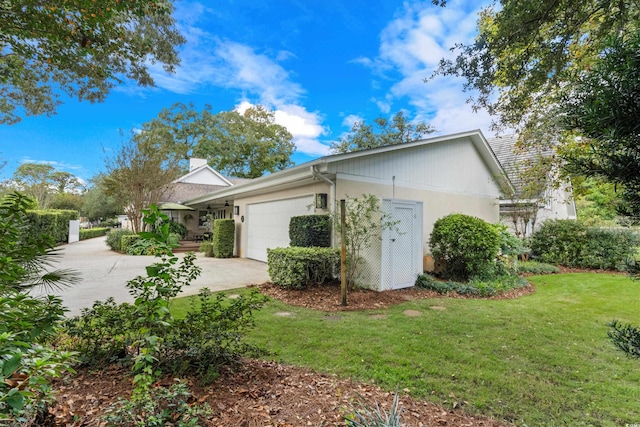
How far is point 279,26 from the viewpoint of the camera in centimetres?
727

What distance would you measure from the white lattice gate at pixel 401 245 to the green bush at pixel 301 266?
1119 millimetres

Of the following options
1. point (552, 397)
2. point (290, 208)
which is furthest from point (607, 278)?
point (290, 208)

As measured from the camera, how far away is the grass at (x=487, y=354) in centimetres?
251

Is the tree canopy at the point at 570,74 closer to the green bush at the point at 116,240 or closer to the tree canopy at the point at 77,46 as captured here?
the tree canopy at the point at 77,46

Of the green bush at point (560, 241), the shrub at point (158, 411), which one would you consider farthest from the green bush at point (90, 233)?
the green bush at point (560, 241)

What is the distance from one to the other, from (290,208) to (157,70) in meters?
4.65

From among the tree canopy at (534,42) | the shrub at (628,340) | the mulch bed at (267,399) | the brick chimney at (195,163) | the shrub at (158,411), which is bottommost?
the mulch bed at (267,399)

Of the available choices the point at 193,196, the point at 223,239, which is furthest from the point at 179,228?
the point at 223,239

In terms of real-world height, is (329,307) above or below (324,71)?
below

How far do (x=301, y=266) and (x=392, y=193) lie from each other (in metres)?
3.50

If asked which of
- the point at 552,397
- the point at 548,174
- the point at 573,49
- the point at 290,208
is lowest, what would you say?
the point at 552,397

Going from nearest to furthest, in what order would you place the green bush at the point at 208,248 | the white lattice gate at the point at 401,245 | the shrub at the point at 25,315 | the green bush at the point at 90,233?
the shrub at the point at 25,315, the white lattice gate at the point at 401,245, the green bush at the point at 208,248, the green bush at the point at 90,233

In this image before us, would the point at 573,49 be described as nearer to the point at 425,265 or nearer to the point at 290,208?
the point at 425,265

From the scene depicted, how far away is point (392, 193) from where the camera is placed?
321 inches
